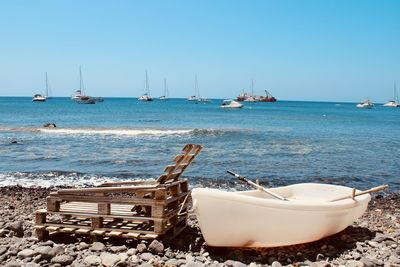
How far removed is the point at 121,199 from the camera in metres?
8.10

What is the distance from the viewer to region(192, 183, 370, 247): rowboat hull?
293 inches

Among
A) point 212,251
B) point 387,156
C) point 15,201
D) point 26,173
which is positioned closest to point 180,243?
point 212,251

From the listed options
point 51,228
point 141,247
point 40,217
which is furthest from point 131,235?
point 40,217

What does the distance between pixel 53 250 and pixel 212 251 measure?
9.39ft

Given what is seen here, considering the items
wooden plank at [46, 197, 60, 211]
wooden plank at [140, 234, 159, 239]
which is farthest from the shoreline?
wooden plank at [46, 197, 60, 211]

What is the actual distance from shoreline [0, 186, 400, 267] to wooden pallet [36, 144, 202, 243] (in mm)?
269

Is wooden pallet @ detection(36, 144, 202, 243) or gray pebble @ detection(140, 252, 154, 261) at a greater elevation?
wooden pallet @ detection(36, 144, 202, 243)

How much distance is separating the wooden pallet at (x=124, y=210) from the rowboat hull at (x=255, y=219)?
84 centimetres

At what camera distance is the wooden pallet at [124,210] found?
7898 millimetres

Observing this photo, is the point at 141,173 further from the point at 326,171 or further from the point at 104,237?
the point at 104,237

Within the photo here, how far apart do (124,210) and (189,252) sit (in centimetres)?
187

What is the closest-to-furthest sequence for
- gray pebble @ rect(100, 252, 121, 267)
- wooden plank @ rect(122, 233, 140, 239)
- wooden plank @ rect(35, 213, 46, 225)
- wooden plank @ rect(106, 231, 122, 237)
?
1. gray pebble @ rect(100, 252, 121, 267)
2. wooden plank @ rect(122, 233, 140, 239)
3. wooden plank @ rect(106, 231, 122, 237)
4. wooden plank @ rect(35, 213, 46, 225)

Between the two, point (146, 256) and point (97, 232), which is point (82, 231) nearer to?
point (97, 232)

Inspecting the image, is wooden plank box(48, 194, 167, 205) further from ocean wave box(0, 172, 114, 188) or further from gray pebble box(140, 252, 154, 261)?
ocean wave box(0, 172, 114, 188)
